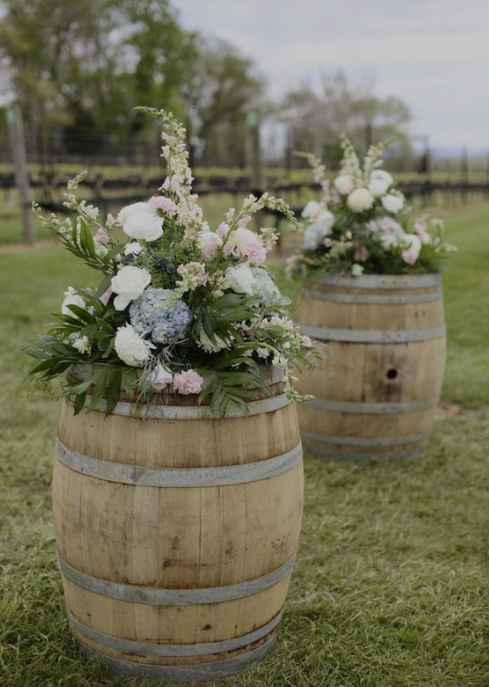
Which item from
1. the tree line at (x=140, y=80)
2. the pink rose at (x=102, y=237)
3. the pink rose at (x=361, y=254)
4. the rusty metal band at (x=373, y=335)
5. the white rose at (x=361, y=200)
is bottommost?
the rusty metal band at (x=373, y=335)

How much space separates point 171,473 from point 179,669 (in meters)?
0.71

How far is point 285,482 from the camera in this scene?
272 cm

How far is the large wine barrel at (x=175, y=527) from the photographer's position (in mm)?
2531

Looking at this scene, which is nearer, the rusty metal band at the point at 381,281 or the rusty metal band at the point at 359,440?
the rusty metal band at the point at 381,281

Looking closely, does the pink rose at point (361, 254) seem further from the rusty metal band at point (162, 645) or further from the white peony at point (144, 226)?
the rusty metal band at point (162, 645)

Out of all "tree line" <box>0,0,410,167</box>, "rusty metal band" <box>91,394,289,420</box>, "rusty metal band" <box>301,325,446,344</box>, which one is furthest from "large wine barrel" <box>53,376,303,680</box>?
"tree line" <box>0,0,410,167</box>

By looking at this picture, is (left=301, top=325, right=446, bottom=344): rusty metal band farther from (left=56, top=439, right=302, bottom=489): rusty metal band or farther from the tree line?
the tree line

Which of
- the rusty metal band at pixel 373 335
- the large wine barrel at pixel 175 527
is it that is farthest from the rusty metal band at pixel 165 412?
the rusty metal band at pixel 373 335

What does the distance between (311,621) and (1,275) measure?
925 centimetres

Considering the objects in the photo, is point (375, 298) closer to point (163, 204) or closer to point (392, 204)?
point (392, 204)

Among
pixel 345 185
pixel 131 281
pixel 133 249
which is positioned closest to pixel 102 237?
pixel 133 249

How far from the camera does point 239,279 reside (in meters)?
2.62

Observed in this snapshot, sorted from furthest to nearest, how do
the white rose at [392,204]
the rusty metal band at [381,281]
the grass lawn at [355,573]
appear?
1. the white rose at [392,204]
2. the rusty metal band at [381,281]
3. the grass lawn at [355,573]

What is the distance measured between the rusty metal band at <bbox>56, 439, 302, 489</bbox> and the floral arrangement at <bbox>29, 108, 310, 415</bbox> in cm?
18
